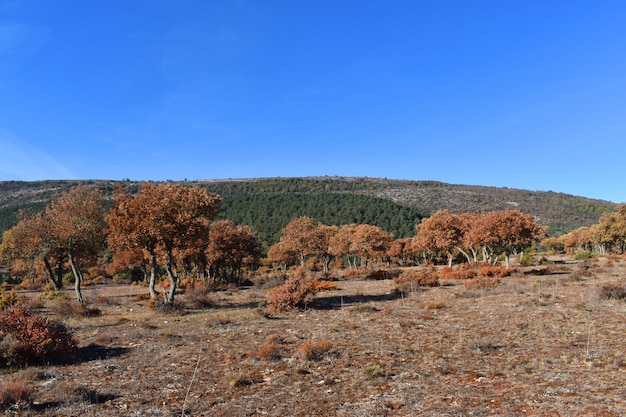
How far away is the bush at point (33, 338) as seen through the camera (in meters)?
12.2

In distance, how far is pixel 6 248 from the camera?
143 ft

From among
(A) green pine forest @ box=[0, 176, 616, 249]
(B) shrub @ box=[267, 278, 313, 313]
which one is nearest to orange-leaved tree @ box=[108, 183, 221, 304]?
(B) shrub @ box=[267, 278, 313, 313]

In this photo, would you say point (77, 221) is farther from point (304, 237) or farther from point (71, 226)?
point (304, 237)

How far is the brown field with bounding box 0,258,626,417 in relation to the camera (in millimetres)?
8523

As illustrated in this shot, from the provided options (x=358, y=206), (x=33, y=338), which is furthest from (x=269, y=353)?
(x=358, y=206)

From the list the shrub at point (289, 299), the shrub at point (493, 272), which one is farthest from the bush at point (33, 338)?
the shrub at point (493, 272)

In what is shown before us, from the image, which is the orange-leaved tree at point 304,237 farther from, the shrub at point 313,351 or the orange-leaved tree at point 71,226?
the shrub at point 313,351

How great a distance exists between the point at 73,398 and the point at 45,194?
203 meters

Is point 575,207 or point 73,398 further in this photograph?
point 575,207

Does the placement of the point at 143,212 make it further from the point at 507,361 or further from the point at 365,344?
the point at 507,361

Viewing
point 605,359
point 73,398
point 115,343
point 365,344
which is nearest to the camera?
point 73,398

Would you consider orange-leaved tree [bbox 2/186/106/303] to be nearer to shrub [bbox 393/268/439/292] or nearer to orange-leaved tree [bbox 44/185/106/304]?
orange-leaved tree [bbox 44/185/106/304]

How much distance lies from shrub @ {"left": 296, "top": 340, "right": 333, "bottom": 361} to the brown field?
0.15 feet

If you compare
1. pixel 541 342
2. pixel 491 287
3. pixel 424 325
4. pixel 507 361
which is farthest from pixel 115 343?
pixel 491 287
